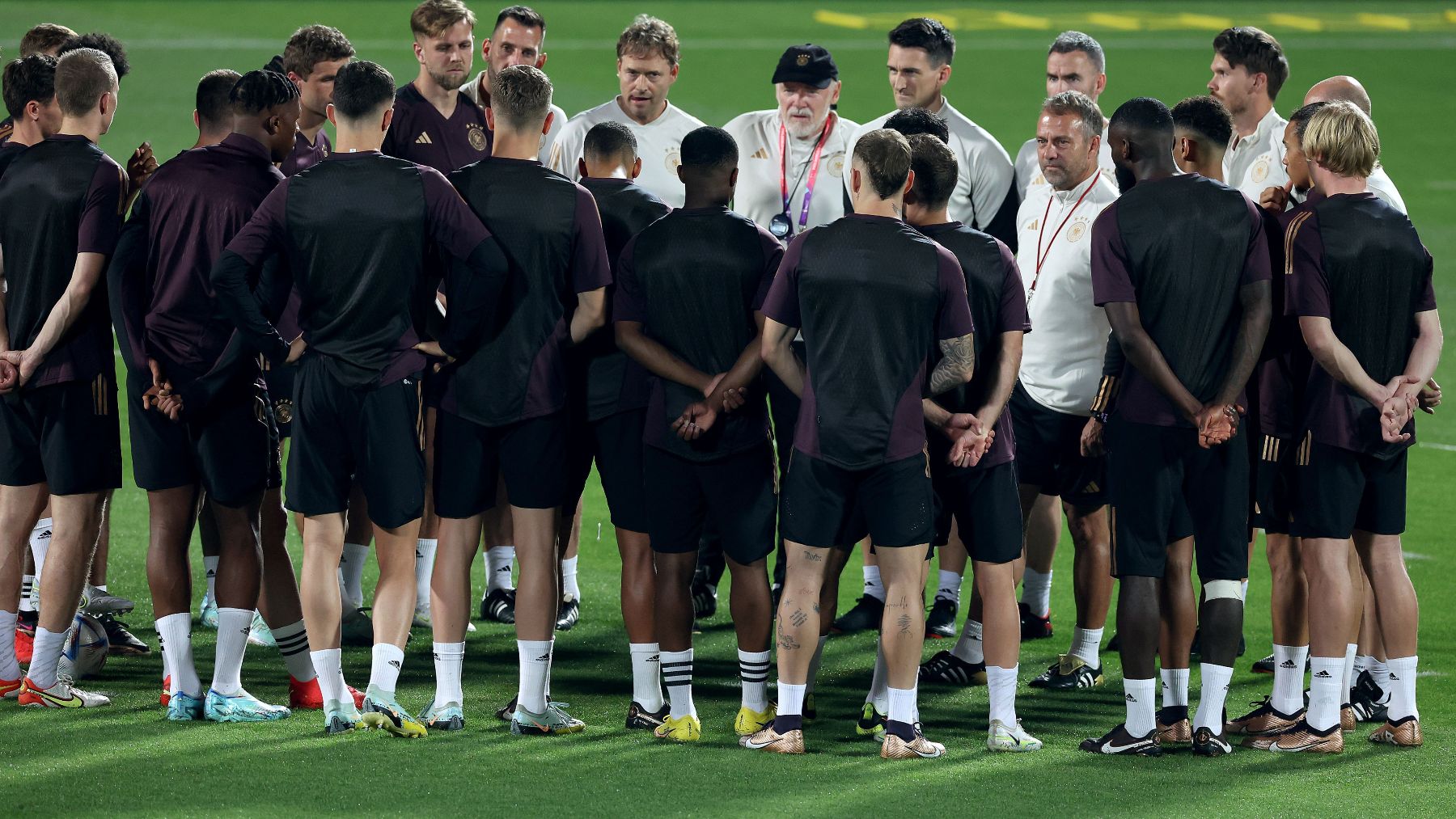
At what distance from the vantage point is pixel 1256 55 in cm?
777

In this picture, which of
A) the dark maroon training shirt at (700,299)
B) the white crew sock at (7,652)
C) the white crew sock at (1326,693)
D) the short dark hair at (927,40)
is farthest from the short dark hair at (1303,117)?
the white crew sock at (7,652)

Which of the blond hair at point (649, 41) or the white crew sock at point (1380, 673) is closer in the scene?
the white crew sock at point (1380, 673)

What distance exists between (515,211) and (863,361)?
4.17 ft

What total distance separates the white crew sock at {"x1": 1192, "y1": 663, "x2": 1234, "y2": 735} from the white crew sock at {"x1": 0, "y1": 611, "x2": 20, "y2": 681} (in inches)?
162

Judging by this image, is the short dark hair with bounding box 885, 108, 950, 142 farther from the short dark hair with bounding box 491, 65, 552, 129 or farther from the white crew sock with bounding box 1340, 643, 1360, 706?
the white crew sock with bounding box 1340, 643, 1360, 706

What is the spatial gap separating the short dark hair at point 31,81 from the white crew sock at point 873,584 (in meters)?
3.90

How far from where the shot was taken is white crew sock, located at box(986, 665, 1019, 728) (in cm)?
583

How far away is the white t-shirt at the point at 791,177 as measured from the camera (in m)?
7.96

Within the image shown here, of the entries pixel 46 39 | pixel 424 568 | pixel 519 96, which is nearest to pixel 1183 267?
pixel 519 96

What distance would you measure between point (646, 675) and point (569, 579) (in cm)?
188

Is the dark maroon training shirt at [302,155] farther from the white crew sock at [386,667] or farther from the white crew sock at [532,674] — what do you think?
the white crew sock at [532,674]

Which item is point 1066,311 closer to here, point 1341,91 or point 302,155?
point 1341,91

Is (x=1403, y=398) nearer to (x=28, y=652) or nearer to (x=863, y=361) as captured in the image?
(x=863, y=361)

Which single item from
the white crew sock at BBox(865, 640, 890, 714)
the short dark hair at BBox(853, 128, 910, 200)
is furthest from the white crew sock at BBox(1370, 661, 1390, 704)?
the short dark hair at BBox(853, 128, 910, 200)
